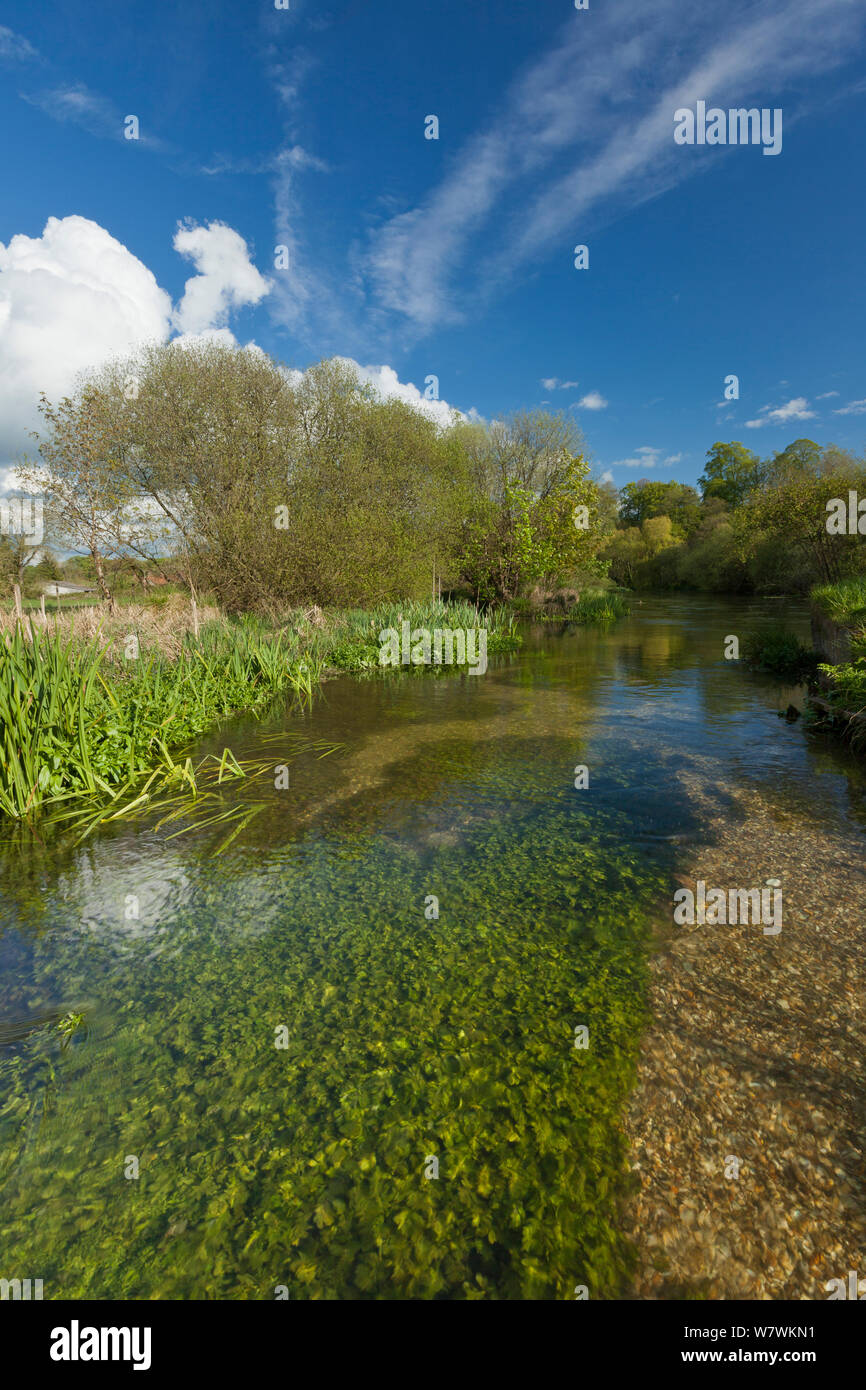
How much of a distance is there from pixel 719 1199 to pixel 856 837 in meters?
4.41

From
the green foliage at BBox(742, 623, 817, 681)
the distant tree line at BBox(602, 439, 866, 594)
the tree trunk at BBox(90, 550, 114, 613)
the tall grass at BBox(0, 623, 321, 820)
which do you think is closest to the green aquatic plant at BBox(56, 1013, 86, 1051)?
the tall grass at BBox(0, 623, 321, 820)

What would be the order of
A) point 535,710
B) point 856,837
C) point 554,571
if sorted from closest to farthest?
point 856,837, point 535,710, point 554,571

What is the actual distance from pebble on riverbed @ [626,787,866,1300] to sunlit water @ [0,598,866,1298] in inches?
6.6

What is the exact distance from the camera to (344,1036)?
3.13 meters

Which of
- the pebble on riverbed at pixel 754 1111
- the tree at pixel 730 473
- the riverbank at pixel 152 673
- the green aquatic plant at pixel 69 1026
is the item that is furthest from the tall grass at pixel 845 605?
the tree at pixel 730 473

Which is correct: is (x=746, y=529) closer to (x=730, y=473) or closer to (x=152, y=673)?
(x=152, y=673)

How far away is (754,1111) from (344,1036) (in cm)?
199

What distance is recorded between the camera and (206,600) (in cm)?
1784

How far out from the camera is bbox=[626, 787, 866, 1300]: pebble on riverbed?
2064 millimetres

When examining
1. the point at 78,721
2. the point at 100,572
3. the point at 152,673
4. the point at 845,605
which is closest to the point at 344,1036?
the point at 78,721

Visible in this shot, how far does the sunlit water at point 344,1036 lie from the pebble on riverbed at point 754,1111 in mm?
167
